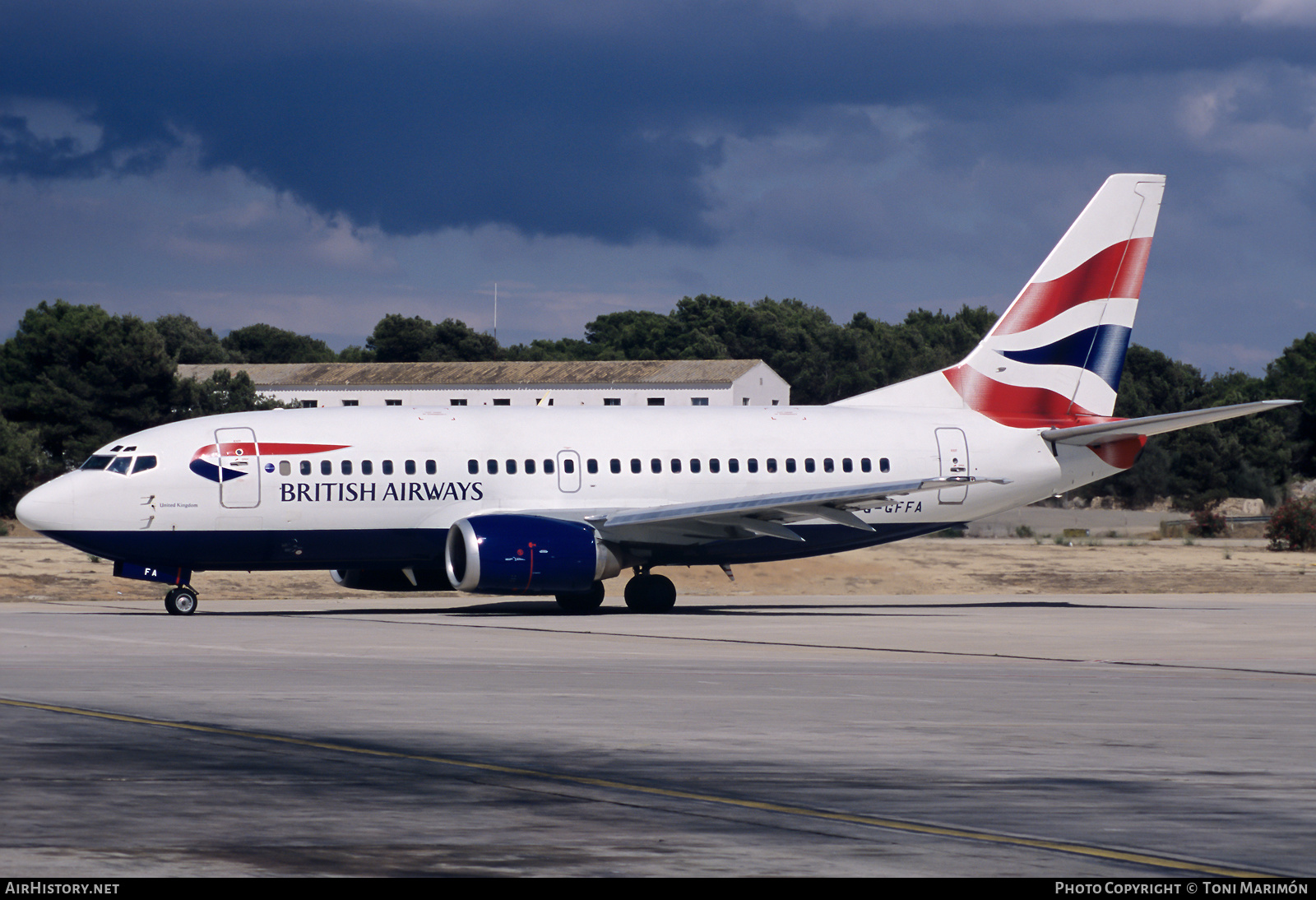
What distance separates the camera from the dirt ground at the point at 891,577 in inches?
1630

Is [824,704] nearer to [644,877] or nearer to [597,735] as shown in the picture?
[597,735]

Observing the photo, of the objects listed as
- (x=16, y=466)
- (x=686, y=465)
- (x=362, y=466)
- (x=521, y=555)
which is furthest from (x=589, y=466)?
(x=16, y=466)

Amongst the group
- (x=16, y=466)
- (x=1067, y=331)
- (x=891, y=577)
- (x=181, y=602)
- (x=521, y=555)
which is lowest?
(x=891, y=577)

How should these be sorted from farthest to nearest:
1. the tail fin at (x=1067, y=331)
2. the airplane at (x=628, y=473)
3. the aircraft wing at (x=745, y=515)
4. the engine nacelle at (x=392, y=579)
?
the tail fin at (x=1067, y=331) < the engine nacelle at (x=392, y=579) < the aircraft wing at (x=745, y=515) < the airplane at (x=628, y=473)

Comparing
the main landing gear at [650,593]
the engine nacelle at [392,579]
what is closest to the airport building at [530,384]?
the main landing gear at [650,593]

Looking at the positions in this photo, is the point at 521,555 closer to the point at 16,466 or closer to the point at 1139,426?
the point at 1139,426

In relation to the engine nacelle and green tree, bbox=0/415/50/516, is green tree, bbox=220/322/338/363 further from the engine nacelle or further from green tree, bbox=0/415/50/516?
the engine nacelle

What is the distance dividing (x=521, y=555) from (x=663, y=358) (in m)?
117

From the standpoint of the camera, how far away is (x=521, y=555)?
104 feet

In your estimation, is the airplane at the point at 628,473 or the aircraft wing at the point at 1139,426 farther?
the aircraft wing at the point at 1139,426

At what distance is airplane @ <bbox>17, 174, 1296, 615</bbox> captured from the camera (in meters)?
31.9

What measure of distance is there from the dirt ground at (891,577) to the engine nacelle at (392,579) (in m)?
6.48

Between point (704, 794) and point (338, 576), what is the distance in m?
25.3

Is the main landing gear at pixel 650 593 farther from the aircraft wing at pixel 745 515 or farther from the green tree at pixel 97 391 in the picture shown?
the green tree at pixel 97 391
